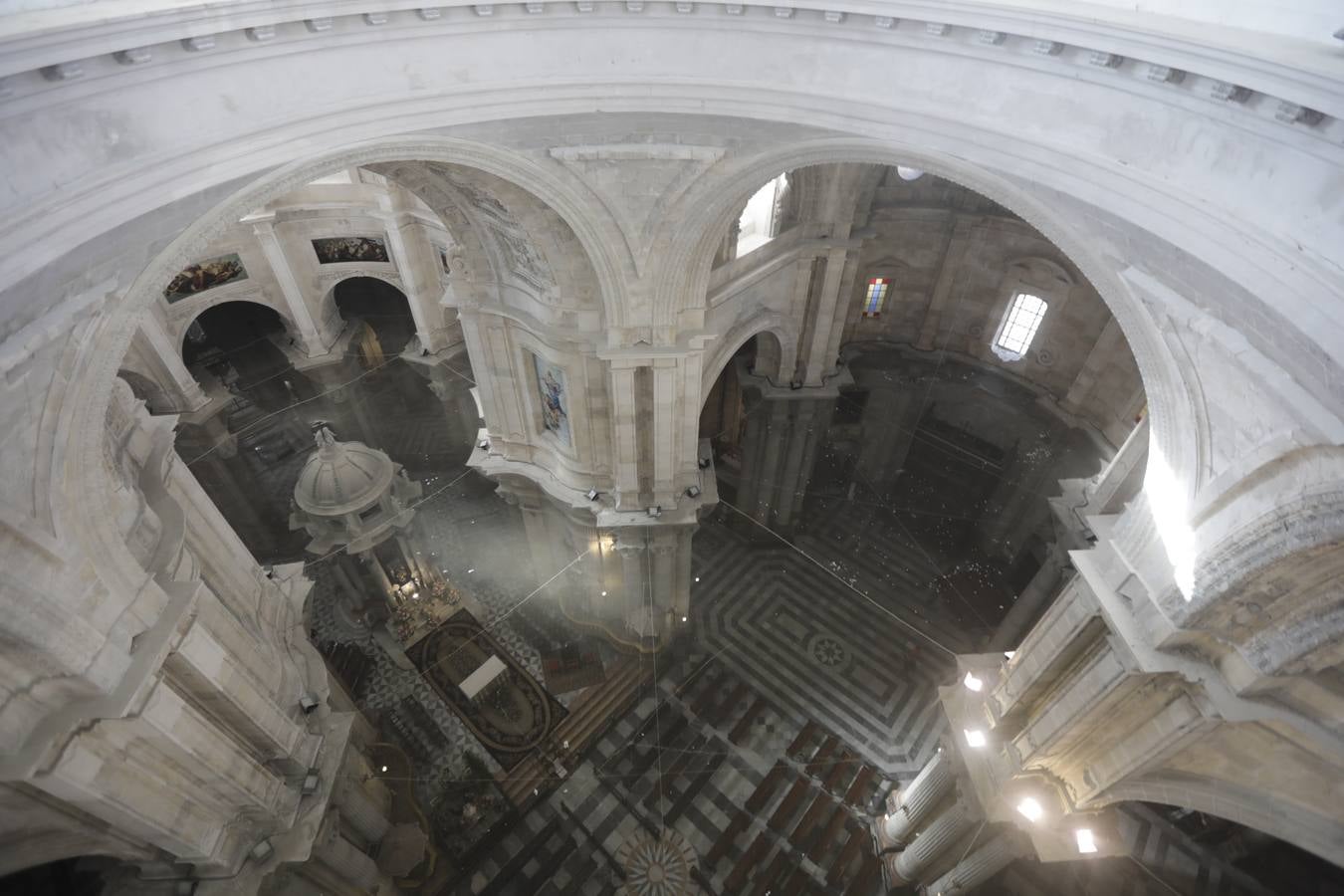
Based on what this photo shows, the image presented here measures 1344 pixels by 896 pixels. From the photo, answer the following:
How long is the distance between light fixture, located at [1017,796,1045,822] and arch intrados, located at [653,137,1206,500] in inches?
158

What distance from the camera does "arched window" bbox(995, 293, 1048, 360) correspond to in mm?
15656

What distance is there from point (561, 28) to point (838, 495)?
1004 centimetres

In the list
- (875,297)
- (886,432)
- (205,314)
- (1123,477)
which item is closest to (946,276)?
(875,297)

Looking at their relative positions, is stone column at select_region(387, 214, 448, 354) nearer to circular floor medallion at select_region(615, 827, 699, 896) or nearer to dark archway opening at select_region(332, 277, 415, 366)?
dark archway opening at select_region(332, 277, 415, 366)

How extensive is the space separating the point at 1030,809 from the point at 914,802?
235cm

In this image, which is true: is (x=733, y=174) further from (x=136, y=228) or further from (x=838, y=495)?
(x=838, y=495)

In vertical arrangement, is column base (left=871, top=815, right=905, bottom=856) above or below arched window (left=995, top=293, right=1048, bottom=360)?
below

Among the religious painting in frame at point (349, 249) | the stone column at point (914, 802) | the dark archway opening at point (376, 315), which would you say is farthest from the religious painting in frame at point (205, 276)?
the stone column at point (914, 802)

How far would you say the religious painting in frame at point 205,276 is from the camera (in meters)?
15.8

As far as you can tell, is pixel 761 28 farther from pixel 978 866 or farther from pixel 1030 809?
pixel 978 866

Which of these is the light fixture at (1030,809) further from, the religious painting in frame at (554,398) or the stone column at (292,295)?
the stone column at (292,295)

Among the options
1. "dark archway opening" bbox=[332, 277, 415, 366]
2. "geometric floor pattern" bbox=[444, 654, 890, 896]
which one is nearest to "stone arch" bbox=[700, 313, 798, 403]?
"geometric floor pattern" bbox=[444, 654, 890, 896]

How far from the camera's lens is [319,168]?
19.7 feet

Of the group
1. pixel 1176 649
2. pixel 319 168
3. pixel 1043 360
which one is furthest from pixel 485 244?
pixel 1043 360
